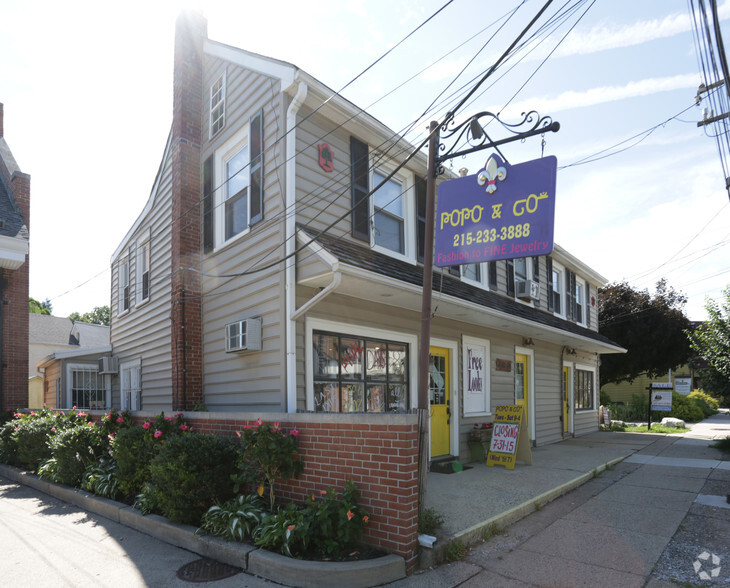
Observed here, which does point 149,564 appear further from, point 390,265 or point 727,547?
point 727,547

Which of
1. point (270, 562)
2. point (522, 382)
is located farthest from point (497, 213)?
point (522, 382)

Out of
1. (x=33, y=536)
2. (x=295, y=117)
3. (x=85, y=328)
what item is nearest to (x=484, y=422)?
(x=295, y=117)

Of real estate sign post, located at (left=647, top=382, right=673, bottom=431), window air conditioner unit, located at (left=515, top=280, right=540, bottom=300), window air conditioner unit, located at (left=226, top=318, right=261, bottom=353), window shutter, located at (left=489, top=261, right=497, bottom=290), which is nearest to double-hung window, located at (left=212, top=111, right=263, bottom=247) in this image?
window air conditioner unit, located at (left=226, top=318, right=261, bottom=353)

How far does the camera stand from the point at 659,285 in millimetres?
26156

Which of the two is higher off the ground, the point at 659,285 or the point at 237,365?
the point at 659,285

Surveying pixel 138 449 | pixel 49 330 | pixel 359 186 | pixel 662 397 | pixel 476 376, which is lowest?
pixel 662 397

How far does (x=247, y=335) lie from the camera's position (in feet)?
22.9

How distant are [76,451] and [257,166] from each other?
16.6 feet

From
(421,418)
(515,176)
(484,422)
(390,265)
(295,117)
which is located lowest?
(484,422)

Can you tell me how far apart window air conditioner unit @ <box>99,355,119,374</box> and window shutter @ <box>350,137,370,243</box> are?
7.92 meters

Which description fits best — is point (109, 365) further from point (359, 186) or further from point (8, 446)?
point (359, 186)

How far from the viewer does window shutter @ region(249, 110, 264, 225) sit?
7543mm

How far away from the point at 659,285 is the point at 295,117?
24.9m

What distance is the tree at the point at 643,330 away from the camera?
24.7 metres
